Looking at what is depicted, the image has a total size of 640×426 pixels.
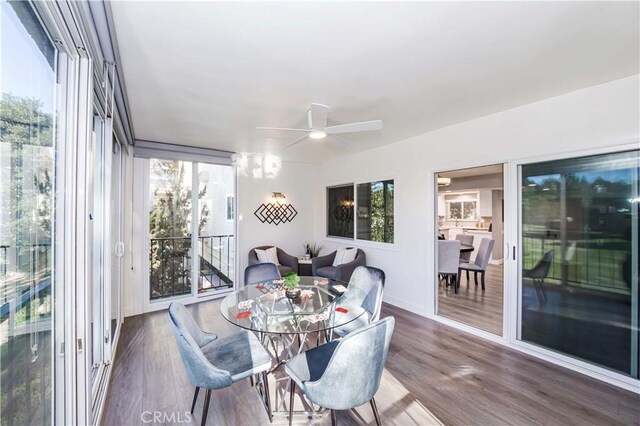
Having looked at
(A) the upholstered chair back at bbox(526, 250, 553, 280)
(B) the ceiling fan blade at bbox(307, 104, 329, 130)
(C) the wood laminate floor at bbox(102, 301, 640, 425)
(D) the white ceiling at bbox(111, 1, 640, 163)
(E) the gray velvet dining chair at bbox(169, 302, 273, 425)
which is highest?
(D) the white ceiling at bbox(111, 1, 640, 163)

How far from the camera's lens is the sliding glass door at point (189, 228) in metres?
4.34

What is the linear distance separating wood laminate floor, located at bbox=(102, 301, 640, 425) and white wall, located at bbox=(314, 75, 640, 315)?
1.20 m

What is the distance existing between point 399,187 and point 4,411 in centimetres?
424

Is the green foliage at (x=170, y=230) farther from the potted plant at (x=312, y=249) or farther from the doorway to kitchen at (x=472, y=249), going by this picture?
the doorway to kitchen at (x=472, y=249)

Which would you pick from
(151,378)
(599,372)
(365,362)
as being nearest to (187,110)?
(151,378)

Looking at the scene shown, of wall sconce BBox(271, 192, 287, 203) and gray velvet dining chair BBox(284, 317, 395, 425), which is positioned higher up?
wall sconce BBox(271, 192, 287, 203)

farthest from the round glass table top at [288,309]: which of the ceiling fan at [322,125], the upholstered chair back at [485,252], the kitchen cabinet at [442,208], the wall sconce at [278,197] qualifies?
the kitchen cabinet at [442,208]

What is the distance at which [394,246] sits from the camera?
438 centimetres

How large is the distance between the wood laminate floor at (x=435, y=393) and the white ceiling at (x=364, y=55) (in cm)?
264

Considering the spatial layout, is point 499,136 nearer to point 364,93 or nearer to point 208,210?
point 364,93

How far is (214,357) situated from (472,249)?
521 centimetres

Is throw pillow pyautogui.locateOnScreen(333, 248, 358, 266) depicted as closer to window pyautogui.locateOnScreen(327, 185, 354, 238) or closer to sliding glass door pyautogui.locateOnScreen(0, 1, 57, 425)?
window pyautogui.locateOnScreen(327, 185, 354, 238)

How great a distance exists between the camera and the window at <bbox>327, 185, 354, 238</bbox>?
538 cm

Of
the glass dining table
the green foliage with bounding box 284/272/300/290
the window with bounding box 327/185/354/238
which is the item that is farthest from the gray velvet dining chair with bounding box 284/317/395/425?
the window with bounding box 327/185/354/238
